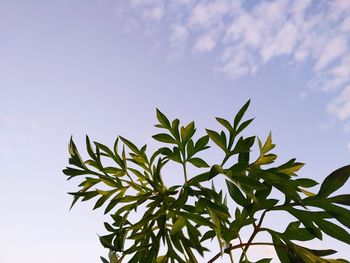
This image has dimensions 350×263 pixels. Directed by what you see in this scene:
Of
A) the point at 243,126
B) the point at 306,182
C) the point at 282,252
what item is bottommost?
the point at 282,252

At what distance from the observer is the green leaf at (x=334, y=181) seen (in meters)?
1.63

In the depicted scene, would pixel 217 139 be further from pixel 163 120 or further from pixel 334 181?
pixel 334 181

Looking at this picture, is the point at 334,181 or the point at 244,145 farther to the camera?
the point at 244,145

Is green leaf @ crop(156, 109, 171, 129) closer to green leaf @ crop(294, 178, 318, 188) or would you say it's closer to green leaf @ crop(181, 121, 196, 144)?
green leaf @ crop(181, 121, 196, 144)

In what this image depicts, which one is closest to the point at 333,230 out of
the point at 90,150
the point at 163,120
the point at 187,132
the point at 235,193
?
the point at 235,193

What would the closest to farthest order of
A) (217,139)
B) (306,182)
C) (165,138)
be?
(306,182) → (217,139) → (165,138)

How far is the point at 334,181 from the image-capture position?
1.67 meters

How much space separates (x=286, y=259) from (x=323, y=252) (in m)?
0.15

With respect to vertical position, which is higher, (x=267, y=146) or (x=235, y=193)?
(x=267, y=146)

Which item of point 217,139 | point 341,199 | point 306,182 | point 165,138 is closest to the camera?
point 341,199

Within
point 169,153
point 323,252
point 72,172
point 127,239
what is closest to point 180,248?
point 127,239

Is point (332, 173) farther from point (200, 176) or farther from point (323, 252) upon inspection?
point (200, 176)

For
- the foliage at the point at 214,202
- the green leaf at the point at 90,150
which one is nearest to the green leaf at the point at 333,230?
the foliage at the point at 214,202

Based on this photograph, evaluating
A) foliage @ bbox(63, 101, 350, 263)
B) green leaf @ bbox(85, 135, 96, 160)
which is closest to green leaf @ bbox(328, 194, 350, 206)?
foliage @ bbox(63, 101, 350, 263)
